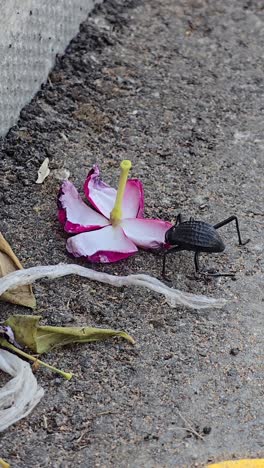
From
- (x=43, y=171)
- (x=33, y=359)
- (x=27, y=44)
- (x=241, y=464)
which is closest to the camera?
(x=241, y=464)

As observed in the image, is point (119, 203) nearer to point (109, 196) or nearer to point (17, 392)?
point (109, 196)

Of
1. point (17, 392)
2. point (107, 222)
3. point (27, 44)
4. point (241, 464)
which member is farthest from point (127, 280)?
point (27, 44)

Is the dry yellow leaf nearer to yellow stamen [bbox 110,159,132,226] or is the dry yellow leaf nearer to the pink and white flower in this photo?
the pink and white flower

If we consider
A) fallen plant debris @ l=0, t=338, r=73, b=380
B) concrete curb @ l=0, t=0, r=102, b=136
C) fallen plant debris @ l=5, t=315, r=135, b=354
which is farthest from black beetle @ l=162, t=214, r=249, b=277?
concrete curb @ l=0, t=0, r=102, b=136

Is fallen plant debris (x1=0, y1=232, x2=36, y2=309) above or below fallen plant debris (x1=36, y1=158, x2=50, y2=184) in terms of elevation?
below

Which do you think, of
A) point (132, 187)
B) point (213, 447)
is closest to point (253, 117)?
point (132, 187)

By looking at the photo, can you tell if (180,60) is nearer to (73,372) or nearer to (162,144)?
(162,144)

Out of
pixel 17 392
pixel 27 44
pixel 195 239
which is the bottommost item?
pixel 17 392
